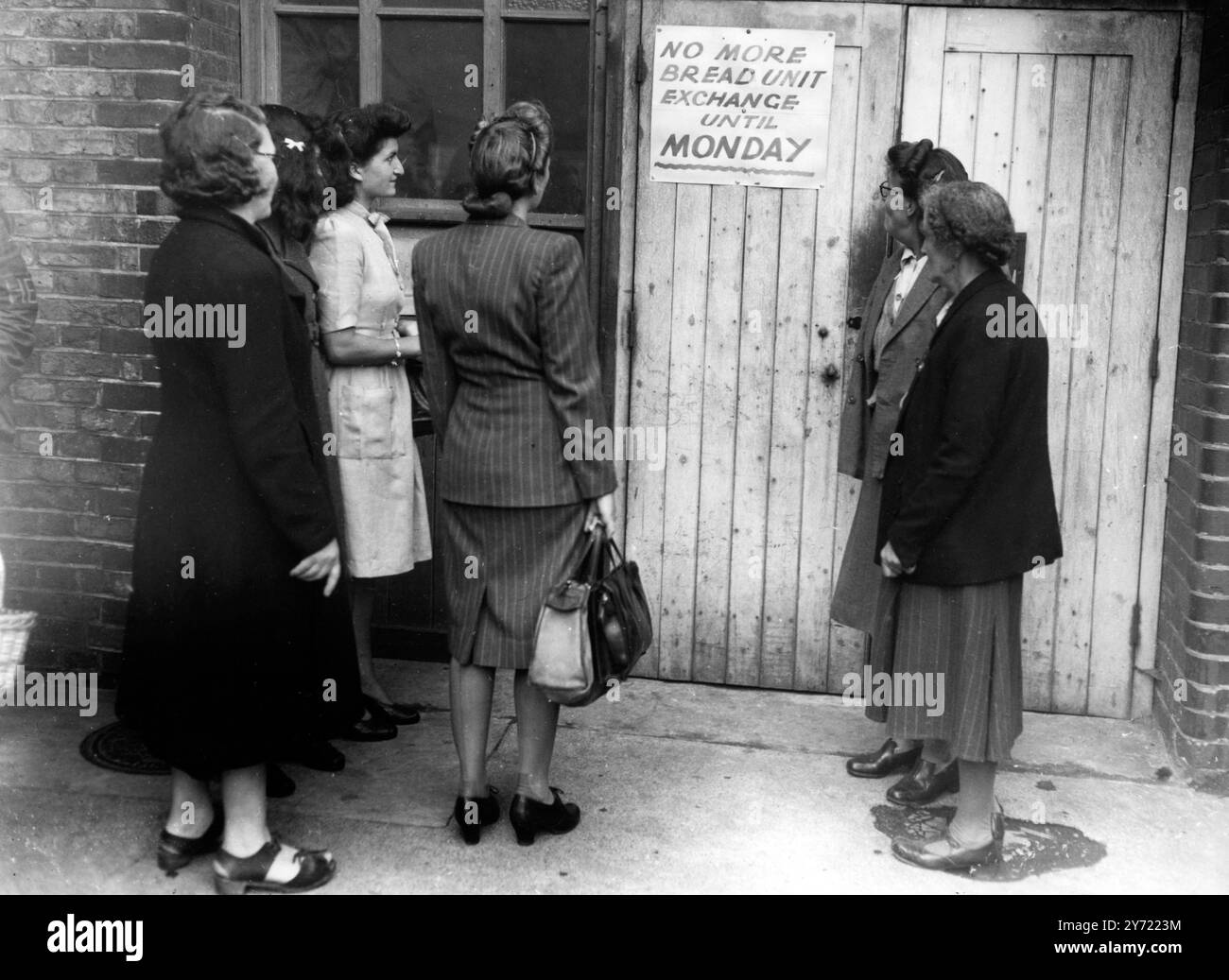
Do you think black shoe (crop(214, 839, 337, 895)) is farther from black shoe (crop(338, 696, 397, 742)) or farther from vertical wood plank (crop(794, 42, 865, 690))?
vertical wood plank (crop(794, 42, 865, 690))

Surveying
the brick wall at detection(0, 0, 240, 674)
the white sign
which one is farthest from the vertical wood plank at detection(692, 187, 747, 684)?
the brick wall at detection(0, 0, 240, 674)

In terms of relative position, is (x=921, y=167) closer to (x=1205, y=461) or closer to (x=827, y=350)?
(x=827, y=350)

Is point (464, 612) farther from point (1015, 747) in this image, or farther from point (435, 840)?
point (1015, 747)

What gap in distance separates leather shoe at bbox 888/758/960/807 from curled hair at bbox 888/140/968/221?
5.79 ft

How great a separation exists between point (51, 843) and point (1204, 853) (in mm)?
3343

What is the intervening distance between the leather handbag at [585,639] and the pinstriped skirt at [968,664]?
31.1 inches

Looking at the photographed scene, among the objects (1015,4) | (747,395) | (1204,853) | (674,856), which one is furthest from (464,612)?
(1015,4)

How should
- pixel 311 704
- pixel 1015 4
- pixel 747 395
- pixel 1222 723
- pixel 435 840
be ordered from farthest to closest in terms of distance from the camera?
1. pixel 747 395
2. pixel 1015 4
3. pixel 1222 723
4. pixel 435 840
5. pixel 311 704

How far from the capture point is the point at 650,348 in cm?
519

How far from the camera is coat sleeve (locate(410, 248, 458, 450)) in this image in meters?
3.84

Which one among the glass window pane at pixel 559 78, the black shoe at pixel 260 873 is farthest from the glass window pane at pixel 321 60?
the black shoe at pixel 260 873

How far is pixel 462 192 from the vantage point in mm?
5238

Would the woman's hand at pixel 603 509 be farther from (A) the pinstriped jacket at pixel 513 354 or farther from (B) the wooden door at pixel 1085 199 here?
(B) the wooden door at pixel 1085 199

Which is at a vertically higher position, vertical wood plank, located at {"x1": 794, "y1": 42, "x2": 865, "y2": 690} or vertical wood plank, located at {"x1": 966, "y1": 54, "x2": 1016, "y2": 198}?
vertical wood plank, located at {"x1": 966, "y1": 54, "x2": 1016, "y2": 198}
